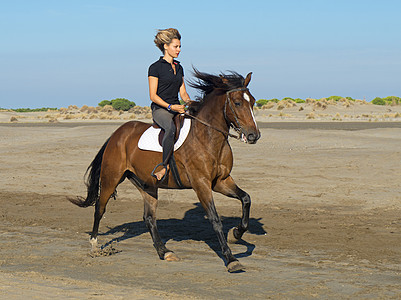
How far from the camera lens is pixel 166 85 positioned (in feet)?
27.5

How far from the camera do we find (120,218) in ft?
38.9

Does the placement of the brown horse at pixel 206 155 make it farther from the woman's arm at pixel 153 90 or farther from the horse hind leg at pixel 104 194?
the woman's arm at pixel 153 90

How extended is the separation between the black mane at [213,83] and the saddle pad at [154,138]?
11.2 inches

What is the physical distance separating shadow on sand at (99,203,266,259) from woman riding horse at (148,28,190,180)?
6.02 feet

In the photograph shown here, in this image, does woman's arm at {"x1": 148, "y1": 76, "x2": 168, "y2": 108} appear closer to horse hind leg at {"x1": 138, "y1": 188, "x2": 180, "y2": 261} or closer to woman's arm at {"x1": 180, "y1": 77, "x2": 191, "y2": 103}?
woman's arm at {"x1": 180, "y1": 77, "x2": 191, "y2": 103}

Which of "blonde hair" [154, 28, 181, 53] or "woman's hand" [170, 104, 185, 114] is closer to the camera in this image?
"woman's hand" [170, 104, 185, 114]

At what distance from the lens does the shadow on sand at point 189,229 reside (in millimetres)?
9727

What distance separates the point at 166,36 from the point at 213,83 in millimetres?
968

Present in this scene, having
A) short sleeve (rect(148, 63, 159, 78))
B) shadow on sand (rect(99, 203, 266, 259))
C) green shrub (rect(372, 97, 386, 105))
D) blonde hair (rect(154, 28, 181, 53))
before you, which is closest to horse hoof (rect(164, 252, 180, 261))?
shadow on sand (rect(99, 203, 266, 259))

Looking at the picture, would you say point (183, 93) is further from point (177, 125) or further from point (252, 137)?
point (252, 137)

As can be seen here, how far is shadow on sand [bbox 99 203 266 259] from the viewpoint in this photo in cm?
973

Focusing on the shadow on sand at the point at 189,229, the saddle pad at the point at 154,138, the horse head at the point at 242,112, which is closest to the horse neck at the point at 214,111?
the horse head at the point at 242,112

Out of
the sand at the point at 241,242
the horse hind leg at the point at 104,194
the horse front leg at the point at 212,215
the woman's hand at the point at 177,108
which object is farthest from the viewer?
the horse hind leg at the point at 104,194

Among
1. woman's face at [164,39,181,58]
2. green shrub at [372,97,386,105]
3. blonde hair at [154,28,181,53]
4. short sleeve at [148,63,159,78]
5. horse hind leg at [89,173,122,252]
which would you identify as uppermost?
blonde hair at [154,28,181,53]
